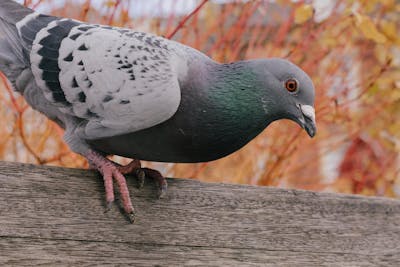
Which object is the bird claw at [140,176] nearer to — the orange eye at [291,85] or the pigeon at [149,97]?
the pigeon at [149,97]

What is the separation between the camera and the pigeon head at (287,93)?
6.00 feet

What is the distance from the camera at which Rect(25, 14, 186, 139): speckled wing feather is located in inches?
67.5

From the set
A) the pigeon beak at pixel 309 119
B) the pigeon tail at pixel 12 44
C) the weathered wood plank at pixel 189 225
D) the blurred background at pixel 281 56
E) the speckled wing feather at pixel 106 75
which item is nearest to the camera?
the weathered wood plank at pixel 189 225

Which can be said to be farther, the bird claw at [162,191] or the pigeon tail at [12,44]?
the pigeon tail at [12,44]

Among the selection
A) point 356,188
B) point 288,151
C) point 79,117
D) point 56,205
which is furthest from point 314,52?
point 56,205

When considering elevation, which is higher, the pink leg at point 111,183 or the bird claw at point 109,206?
the pink leg at point 111,183

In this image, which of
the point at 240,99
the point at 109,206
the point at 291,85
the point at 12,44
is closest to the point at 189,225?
the point at 109,206

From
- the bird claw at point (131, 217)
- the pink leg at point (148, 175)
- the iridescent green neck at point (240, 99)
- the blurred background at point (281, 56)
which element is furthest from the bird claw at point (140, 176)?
the blurred background at point (281, 56)

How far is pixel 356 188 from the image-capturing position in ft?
13.2

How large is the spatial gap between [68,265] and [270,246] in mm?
683

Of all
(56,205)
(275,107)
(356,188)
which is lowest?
(356,188)

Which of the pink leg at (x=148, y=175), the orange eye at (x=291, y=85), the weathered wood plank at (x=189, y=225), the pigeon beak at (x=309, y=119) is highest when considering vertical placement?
the orange eye at (x=291, y=85)

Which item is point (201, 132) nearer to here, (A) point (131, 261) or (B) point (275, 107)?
(B) point (275, 107)

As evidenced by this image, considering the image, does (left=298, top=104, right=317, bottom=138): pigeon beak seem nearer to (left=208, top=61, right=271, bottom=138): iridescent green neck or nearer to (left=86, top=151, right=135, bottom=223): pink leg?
(left=208, top=61, right=271, bottom=138): iridescent green neck
